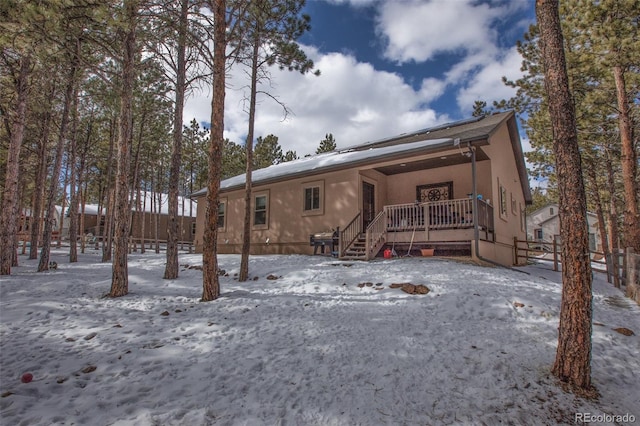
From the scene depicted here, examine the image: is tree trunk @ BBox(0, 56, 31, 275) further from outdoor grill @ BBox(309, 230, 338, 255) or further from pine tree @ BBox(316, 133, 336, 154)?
pine tree @ BBox(316, 133, 336, 154)

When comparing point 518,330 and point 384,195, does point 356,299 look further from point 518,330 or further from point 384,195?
point 384,195

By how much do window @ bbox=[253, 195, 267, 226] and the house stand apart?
0.05 meters

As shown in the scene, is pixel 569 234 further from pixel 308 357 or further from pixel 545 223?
pixel 545 223

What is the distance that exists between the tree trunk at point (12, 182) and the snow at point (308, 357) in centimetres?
371

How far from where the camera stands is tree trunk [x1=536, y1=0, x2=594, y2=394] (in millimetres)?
3229

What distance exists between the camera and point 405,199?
1295 cm

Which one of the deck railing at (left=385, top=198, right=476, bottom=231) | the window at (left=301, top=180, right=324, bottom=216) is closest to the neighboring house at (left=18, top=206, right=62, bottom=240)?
the window at (left=301, top=180, right=324, bottom=216)

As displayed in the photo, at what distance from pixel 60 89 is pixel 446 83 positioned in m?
15.5

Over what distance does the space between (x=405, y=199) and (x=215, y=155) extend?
8624 mm

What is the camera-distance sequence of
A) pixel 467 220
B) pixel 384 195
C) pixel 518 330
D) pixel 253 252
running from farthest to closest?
1. pixel 253 252
2. pixel 384 195
3. pixel 467 220
4. pixel 518 330

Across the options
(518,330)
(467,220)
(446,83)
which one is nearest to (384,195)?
(467,220)

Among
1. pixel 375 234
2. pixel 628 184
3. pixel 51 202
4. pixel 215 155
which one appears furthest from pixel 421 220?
pixel 51 202

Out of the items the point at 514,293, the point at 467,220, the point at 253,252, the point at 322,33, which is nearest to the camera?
the point at 514,293

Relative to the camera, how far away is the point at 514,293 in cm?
599
